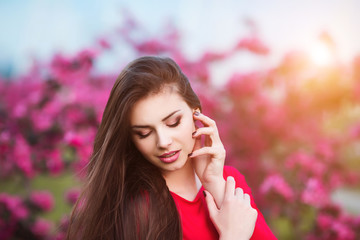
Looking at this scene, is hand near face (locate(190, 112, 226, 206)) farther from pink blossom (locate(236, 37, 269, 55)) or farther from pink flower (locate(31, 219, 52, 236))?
pink flower (locate(31, 219, 52, 236))

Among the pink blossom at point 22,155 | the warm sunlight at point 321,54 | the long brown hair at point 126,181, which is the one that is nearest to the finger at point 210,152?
the long brown hair at point 126,181

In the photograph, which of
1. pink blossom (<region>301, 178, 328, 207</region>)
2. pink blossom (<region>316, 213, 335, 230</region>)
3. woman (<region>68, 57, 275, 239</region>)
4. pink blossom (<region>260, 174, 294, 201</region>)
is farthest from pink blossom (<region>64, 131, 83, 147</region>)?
pink blossom (<region>316, 213, 335, 230</region>)

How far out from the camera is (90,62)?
10.3ft

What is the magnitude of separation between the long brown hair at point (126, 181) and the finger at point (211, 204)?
0.14m

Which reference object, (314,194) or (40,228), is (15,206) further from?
(314,194)

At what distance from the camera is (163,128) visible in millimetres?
1522

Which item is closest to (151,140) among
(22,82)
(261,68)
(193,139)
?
(193,139)

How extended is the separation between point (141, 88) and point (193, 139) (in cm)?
34

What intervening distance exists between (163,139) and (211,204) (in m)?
0.37

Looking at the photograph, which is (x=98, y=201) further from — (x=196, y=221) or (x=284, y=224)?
(x=284, y=224)

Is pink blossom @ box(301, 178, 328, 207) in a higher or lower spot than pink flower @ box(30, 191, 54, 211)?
higher

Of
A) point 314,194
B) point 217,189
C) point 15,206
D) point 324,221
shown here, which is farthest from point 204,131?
point 15,206

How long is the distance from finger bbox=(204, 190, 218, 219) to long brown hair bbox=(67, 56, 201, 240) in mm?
144

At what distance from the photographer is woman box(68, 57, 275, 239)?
151 centimetres
